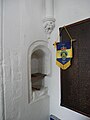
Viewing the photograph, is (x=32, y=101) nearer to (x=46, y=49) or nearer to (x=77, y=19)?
(x=46, y=49)

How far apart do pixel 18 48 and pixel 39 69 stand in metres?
0.90

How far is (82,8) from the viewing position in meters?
1.88

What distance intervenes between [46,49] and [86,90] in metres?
1.12

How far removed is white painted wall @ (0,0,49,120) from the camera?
1.98 metres

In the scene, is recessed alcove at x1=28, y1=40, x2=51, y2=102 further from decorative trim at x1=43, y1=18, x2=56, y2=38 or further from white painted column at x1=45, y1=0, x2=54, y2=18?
white painted column at x1=45, y1=0, x2=54, y2=18

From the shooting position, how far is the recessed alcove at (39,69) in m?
2.29

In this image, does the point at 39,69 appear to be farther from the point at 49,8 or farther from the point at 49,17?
the point at 49,8

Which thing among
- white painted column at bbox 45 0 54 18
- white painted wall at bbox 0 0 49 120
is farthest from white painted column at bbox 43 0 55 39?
white painted wall at bbox 0 0 49 120

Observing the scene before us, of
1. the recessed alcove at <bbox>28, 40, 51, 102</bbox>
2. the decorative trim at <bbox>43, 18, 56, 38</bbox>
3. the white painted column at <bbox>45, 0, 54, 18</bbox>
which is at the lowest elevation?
the recessed alcove at <bbox>28, 40, 51, 102</bbox>

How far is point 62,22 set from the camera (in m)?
2.23

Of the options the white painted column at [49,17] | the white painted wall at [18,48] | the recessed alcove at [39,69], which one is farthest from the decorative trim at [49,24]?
the recessed alcove at [39,69]

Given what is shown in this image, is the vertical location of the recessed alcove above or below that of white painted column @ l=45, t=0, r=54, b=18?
below

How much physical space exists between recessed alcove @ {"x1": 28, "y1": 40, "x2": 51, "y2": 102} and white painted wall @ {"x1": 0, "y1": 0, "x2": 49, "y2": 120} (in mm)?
98

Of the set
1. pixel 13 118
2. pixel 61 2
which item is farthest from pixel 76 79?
pixel 61 2
